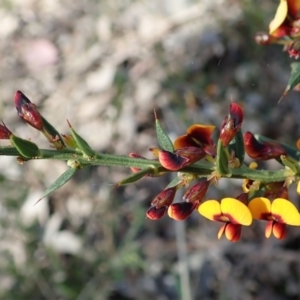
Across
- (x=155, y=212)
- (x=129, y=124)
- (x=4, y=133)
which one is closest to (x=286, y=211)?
(x=155, y=212)

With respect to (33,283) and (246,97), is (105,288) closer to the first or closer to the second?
(33,283)

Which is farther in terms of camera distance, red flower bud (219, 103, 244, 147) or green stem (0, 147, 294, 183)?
red flower bud (219, 103, 244, 147)

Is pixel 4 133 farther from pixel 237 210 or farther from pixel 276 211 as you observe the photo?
pixel 276 211

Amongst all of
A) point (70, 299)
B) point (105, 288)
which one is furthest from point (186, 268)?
point (70, 299)

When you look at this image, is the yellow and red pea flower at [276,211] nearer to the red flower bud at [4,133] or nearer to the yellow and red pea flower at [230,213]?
the yellow and red pea flower at [230,213]

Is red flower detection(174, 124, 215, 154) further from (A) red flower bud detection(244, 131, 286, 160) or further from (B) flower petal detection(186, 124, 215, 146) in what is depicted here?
(A) red flower bud detection(244, 131, 286, 160)

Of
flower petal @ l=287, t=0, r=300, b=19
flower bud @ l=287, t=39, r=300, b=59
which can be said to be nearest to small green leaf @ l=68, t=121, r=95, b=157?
flower bud @ l=287, t=39, r=300, b=59
